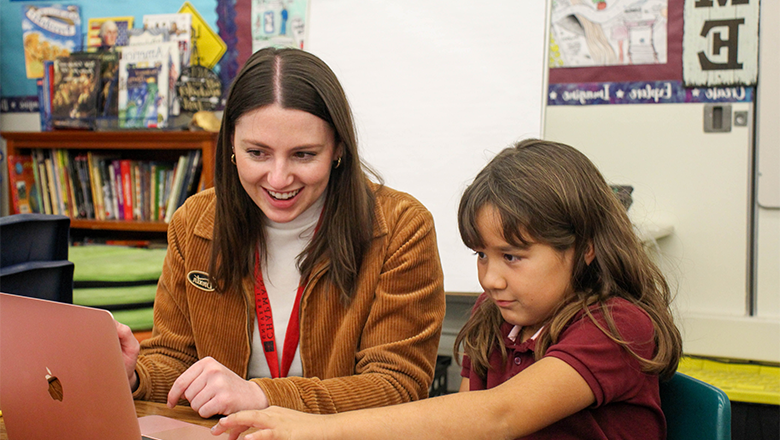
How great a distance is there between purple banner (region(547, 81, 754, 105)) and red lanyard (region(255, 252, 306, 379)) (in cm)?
154

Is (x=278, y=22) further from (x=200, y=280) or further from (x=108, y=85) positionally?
(x=200, y=280)

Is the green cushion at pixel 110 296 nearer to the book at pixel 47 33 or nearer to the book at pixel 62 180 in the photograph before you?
the book at pixel 62 180

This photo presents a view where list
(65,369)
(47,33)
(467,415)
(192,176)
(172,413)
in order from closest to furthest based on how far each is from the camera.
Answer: (65,369) → (467,415) → (172,413) → (192,176) → (47,33)

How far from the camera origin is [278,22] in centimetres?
276

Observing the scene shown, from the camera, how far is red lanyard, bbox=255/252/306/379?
121 cm

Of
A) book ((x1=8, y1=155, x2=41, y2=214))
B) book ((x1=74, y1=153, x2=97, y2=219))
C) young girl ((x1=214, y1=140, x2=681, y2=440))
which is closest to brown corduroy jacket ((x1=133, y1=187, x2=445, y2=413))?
young girl ((x1=214, y1=140, x2=681, y2=440))

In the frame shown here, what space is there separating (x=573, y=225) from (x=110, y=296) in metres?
Result: 1.76

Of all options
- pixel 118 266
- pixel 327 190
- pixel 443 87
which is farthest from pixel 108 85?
pixel 327 190

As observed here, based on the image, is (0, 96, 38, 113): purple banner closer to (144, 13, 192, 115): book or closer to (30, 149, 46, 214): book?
(30, 149, 46, 214): book

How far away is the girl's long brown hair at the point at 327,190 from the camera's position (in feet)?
3.68

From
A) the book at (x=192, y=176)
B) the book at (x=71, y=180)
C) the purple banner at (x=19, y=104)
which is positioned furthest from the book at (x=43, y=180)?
the book at (x=192, y=176)

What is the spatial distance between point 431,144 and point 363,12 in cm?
54

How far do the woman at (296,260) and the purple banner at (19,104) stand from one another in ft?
7.84

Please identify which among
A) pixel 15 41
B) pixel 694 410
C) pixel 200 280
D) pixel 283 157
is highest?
pixel 15 41
